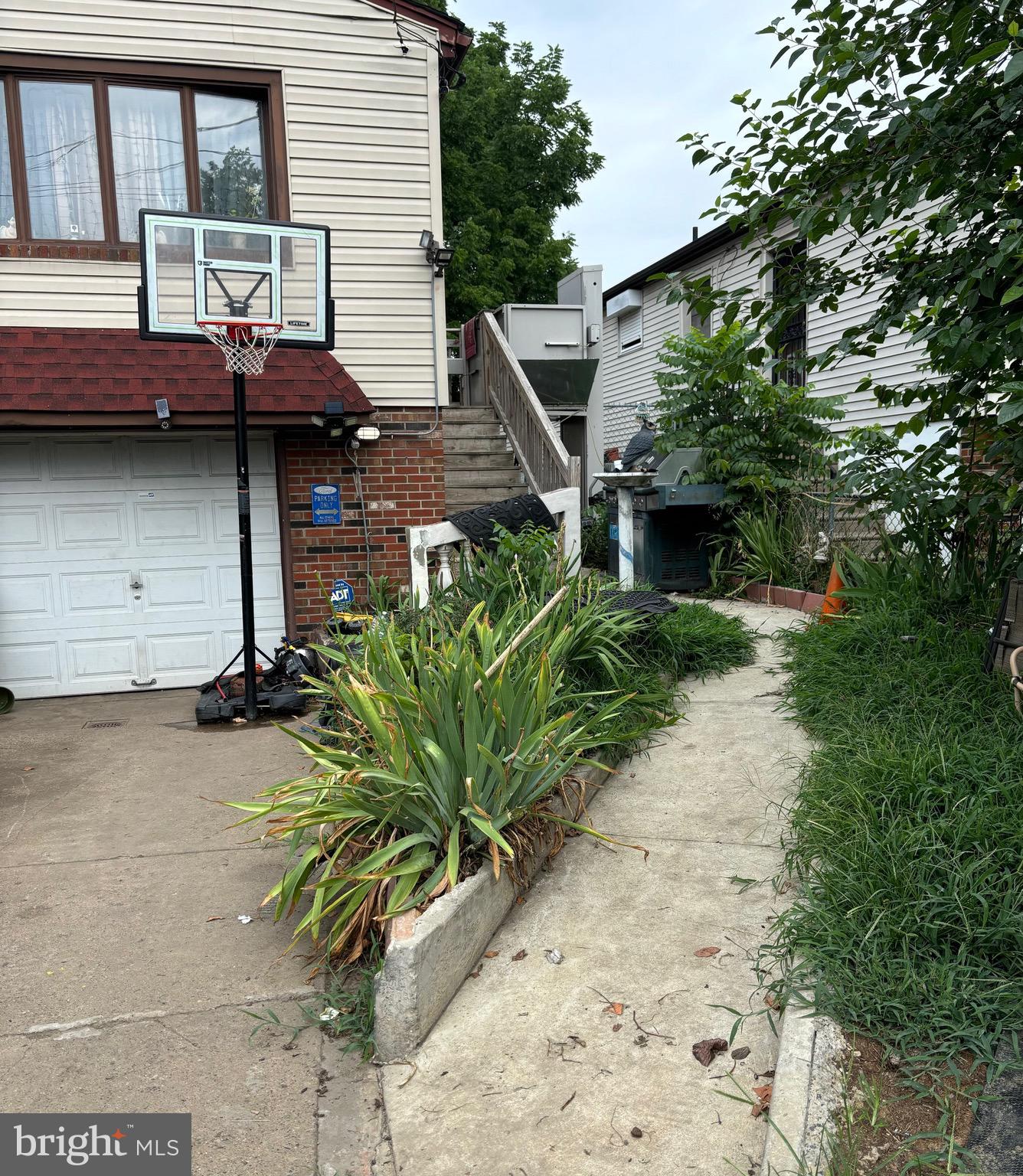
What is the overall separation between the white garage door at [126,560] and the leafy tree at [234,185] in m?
2.08

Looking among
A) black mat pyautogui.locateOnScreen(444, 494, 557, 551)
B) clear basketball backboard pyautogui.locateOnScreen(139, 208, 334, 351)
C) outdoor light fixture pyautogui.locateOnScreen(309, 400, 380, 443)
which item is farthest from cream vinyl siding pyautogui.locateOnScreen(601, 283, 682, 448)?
black mat pyautogui.locateOnScreen(444, 494, 557, 551)

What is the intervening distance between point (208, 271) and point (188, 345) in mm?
1213

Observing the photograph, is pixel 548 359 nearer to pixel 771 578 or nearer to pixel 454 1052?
pixel 771 578

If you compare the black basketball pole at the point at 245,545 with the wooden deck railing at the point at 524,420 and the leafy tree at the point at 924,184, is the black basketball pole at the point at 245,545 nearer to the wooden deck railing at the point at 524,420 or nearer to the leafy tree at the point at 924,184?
the wooden deck railing at the point at 524,420

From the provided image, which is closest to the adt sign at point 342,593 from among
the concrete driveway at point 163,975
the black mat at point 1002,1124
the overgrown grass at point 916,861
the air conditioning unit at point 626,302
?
the concrete driveway at point 163,975

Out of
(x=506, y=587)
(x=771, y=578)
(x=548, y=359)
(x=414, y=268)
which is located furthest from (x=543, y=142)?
(x=506, y=587)

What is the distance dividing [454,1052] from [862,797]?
69.7 inches

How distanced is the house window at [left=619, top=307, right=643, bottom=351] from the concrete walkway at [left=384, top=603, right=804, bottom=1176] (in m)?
15.9

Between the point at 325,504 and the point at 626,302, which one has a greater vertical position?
the point at 626,302

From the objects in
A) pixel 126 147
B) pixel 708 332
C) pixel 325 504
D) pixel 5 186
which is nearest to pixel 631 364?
pixel 708 332

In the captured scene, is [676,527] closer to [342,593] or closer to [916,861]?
[342,593]

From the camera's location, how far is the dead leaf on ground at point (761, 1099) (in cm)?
261

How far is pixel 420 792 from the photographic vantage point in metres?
3.54

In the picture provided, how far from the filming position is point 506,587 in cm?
584
